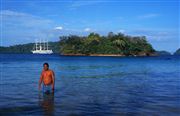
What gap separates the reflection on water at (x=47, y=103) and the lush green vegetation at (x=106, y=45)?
145207 millimetres

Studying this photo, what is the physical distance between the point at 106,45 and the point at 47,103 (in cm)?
15200

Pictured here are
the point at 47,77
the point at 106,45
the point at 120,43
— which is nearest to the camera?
the point at 47,77

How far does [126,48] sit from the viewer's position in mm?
166750

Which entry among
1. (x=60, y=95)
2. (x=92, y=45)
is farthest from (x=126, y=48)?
(x=60, y=95)

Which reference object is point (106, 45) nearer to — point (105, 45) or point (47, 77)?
point (105, 45)

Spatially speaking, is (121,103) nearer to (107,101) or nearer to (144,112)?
(107,101)

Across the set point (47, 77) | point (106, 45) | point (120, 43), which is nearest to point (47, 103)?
point (47, 77)

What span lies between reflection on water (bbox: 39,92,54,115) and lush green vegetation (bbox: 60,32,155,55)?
145m

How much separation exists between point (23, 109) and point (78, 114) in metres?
2.70

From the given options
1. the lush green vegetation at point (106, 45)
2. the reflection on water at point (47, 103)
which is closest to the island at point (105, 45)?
the lush green vegetation at point (106, 45)

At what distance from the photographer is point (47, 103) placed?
54.5ft

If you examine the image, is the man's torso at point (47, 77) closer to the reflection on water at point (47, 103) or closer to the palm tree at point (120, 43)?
the reflection on water at point (47, 103)

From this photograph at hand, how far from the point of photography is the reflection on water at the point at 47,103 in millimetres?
14627

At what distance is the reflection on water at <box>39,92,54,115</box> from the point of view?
14.6 m
